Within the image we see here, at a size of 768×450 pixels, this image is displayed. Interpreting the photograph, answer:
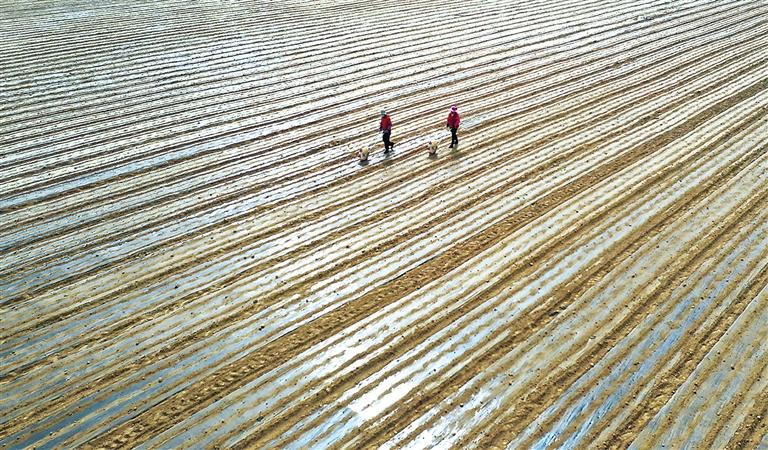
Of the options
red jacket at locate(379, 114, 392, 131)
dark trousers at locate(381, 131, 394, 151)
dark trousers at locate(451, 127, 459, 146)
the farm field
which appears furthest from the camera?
dark trousers at locate(451, 127, 459, 146)

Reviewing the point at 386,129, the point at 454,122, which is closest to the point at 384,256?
the point at 386,129

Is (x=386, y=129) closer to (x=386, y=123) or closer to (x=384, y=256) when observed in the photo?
(x=386, y=123)

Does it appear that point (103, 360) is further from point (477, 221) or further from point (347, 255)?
point (477, 221)

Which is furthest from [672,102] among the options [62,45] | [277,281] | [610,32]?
[62,45]

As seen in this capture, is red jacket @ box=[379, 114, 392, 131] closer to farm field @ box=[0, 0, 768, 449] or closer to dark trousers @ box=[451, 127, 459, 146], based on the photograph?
farm field @ box=[0, 0, 768, 449]

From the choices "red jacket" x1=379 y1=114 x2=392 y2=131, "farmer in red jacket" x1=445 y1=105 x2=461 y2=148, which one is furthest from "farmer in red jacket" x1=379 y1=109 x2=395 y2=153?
"farmer in red jacket" x1=445 y1=105 x2=461 y2=148

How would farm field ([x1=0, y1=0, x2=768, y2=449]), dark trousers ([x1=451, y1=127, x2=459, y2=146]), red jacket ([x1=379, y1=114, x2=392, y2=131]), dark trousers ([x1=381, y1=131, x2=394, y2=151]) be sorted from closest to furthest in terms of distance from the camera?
farm field ([x1=0, y1=0, x2=768, y2=449]), red jacket ([x1=379, y1=114, x2=392, y2=131]), dark trousers ([x1=381, y1=131, x2=394, y2=151]), dark trousers ([x1=451, y1=127, x2=459, y2=146])

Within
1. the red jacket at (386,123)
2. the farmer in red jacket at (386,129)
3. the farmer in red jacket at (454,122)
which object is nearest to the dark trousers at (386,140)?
the farmer in red jacket at (386,129)

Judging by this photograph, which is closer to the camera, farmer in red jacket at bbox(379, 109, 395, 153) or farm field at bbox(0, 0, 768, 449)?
farm field at bbox(0, 0, 768, 449)
